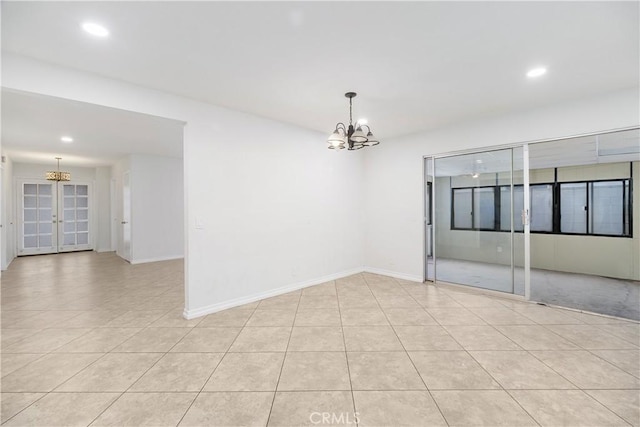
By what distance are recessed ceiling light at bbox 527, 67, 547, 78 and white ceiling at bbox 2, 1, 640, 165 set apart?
0.07m

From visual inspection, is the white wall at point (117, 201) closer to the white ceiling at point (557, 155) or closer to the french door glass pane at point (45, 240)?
the french door glass pane at point (45, 240)

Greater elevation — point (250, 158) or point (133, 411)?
point (250, 158)

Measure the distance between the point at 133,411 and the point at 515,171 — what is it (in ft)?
17.0

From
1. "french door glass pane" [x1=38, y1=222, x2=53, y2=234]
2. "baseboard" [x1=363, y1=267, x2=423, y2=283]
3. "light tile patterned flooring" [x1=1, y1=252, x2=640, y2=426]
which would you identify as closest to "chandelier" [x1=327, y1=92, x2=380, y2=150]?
"light tile patterned flooring" [x1=1, y1=252, x2=640, y2=426]

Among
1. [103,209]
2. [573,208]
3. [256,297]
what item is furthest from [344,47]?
[103,209]

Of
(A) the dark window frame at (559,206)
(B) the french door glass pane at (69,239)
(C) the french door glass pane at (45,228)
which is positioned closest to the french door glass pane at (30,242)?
(C) the french door glass pane at (45,228)

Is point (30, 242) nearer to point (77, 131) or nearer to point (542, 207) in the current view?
point (77, 131)

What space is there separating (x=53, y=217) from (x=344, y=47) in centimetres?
1033

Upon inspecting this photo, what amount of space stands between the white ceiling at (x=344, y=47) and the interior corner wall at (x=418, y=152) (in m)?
0.25

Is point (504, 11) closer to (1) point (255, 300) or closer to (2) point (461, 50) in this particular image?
(2) point (461, 50)

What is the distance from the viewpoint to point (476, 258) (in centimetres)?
488

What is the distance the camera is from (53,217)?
8383 millimetres

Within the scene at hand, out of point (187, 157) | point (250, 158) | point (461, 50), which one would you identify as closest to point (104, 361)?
point (187, 157)

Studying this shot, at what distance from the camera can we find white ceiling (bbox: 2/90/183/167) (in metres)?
3.52
